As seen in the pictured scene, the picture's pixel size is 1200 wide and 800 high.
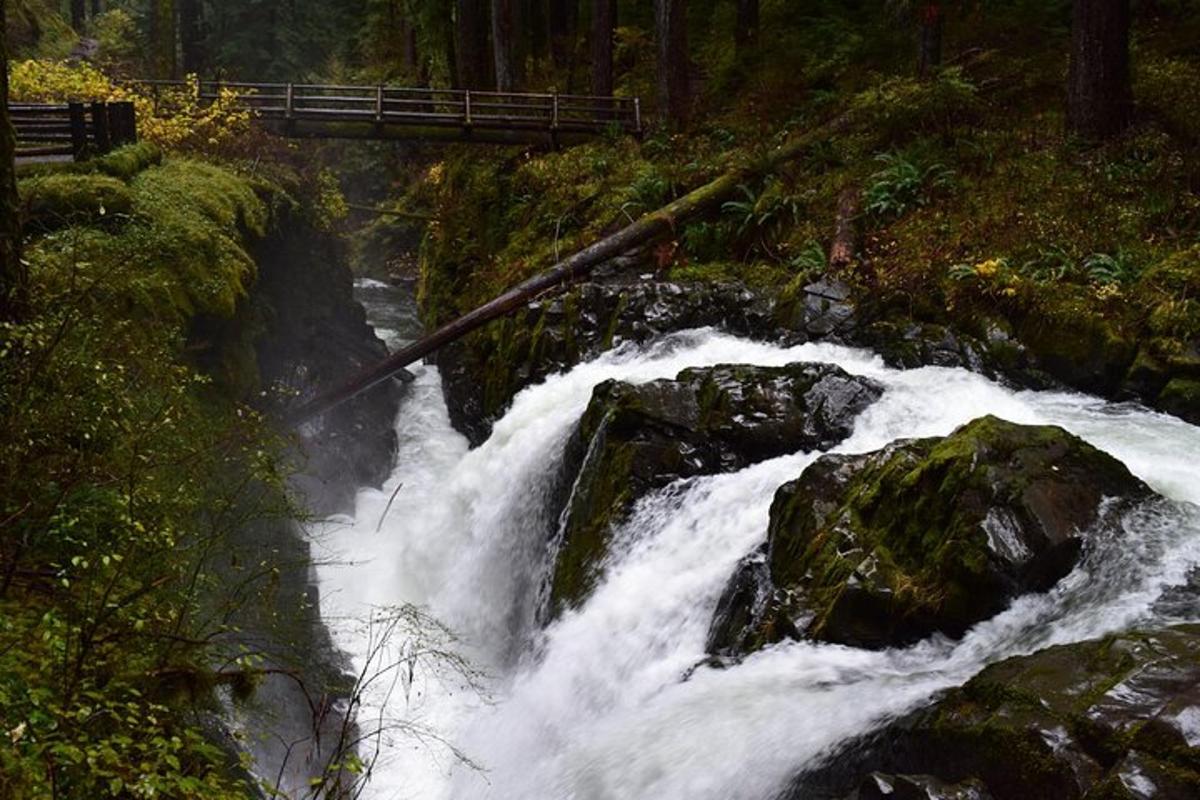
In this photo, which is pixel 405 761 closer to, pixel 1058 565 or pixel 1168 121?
pixel 1058 565

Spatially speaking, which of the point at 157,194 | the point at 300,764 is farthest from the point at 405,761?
the point at 157,194

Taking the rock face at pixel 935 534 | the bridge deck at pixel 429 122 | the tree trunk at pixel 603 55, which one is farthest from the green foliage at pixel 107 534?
the tree trunk at pixel 603 55

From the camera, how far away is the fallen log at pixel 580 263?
1545cm

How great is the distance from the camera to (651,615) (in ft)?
27.9

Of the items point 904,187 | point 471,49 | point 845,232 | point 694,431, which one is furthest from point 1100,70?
point 471,49

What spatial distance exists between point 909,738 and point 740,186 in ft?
38.4

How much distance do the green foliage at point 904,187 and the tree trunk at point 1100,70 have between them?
211 centimetres

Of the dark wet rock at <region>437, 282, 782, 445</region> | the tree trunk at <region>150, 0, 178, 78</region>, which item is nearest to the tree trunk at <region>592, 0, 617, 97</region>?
the dark wet rock at <region>437, 282, 782, 445</region>

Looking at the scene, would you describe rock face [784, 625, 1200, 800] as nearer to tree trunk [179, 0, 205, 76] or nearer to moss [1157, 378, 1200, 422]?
moss [1157, 378, 1200, 422]

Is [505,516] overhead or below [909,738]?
below

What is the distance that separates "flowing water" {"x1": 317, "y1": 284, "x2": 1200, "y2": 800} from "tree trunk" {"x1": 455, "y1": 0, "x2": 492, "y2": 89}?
13459mm

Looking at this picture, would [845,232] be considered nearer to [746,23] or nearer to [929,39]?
[929,39]

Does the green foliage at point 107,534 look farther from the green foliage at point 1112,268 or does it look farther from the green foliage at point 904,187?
the green foliage at point 1112,268

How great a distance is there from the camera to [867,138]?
15586 millimetres
